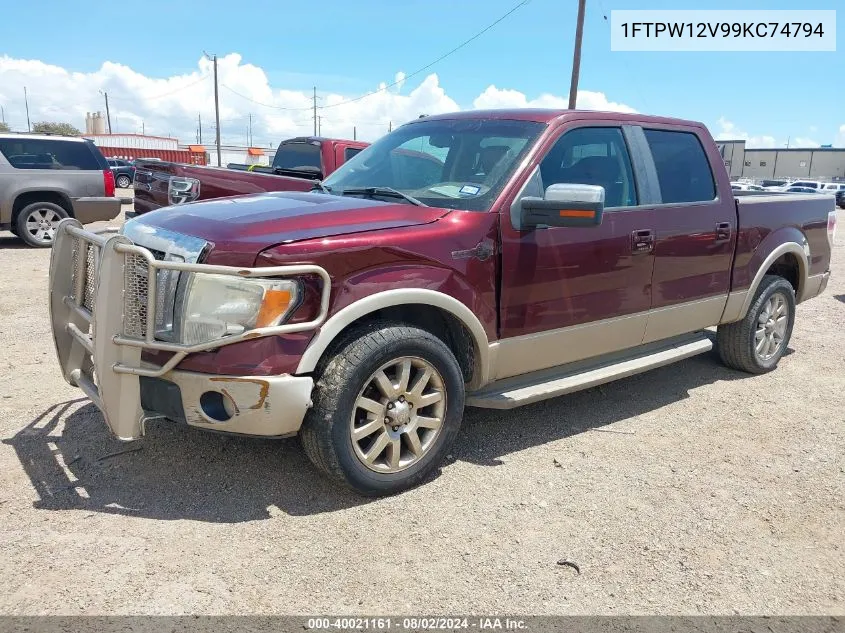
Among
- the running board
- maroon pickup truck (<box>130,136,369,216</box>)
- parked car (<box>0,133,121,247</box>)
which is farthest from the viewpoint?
parked car (<box>0,133,121,247</box>)

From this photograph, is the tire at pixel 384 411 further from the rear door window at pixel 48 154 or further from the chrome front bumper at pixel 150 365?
the rear door window at pixel 48 154

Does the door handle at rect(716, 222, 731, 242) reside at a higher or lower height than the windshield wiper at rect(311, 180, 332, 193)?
lower

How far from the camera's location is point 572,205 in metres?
3.48

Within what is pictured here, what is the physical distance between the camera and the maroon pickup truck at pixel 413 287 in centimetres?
297

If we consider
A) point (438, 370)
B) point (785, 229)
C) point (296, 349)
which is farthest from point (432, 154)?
point (785, 229)

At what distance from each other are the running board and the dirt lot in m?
0.38

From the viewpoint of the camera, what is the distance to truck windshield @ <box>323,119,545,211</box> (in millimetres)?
3826

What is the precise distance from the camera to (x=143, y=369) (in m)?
3.04

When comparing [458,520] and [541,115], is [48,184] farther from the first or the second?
[458,520]

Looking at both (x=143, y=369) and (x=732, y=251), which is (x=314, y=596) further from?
(x=732, y=251)

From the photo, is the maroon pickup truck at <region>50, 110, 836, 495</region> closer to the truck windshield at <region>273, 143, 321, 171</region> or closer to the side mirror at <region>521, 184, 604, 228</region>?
the side mirror at <region>521, 184, 604, 228</region>

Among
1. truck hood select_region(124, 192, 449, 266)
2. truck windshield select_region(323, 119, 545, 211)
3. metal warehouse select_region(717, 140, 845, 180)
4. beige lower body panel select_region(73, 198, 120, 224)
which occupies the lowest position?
beige lower body panel select_region(73, 198, 120, 224)

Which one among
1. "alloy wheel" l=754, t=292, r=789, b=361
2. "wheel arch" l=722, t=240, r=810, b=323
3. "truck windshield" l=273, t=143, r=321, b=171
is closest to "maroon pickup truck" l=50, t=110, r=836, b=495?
"wheel arch" l=722, t=240, r=810, b=323

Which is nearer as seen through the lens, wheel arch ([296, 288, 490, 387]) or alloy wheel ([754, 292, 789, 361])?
wheel arch ([296, 288, 490, 387])
